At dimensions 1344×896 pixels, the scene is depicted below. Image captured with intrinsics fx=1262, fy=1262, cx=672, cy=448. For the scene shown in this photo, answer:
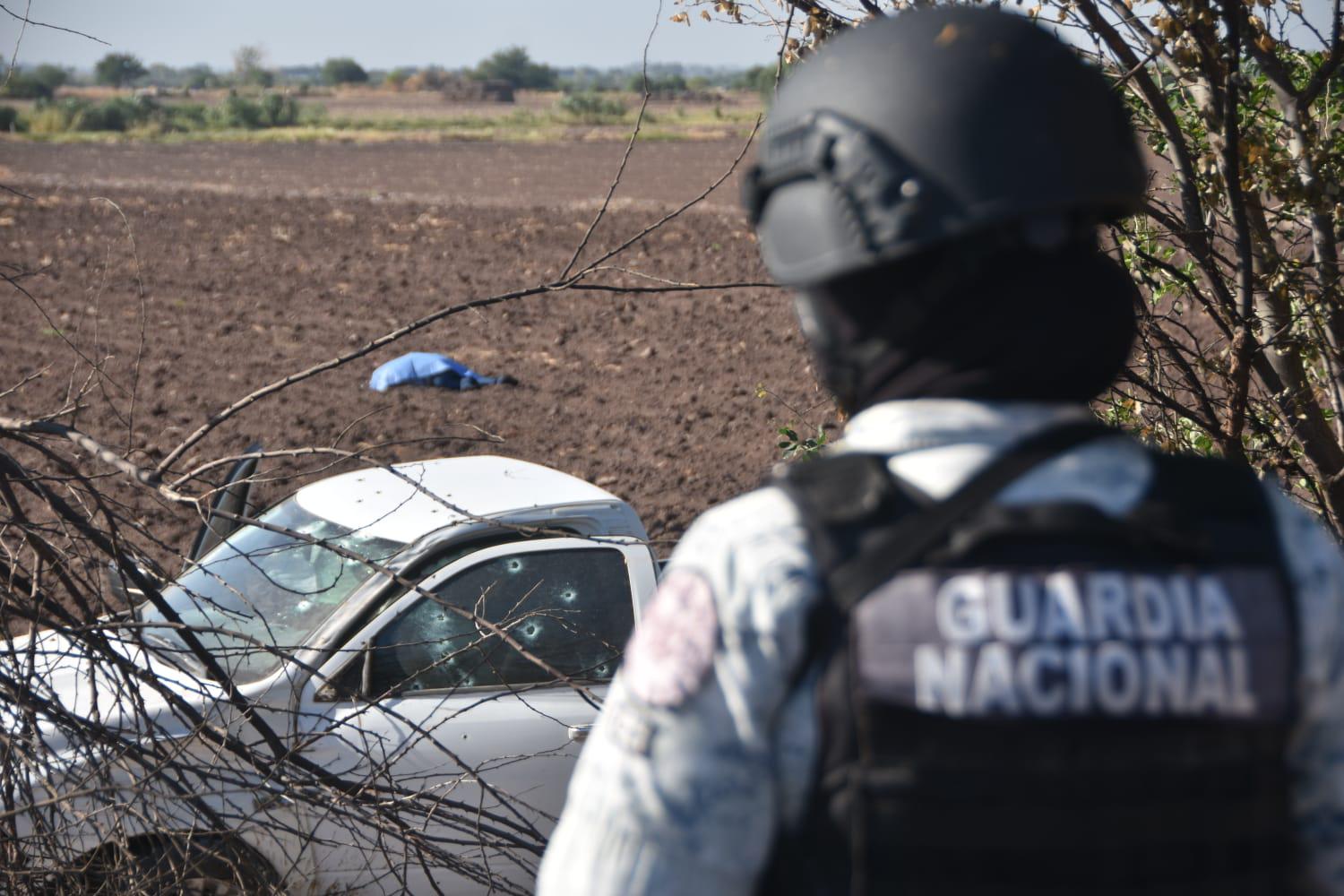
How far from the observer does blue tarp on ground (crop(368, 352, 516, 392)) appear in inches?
445

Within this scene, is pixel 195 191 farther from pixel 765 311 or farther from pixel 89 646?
pixel 89 646

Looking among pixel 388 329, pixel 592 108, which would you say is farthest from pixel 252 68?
pixel 388 329

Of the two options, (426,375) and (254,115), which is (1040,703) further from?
(254,115)

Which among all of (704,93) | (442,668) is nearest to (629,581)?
(442,668)

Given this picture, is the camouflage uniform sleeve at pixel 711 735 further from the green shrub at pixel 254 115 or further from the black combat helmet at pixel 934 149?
the green shrub at pixel 254 115

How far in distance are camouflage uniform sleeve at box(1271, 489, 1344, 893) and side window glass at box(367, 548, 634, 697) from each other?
3072mm


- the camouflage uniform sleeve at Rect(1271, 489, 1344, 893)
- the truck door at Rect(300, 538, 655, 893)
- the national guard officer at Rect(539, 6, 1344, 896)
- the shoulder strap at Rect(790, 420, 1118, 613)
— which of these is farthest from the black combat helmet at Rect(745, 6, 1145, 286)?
the truck door at Rect(300, 538, 655, 893)

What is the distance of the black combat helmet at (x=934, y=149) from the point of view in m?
1.19

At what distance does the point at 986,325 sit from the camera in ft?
3.79

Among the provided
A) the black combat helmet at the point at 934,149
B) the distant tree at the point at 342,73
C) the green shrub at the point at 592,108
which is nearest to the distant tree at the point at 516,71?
the distant tree at the point at 342,73

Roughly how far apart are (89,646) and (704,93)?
3189 inches

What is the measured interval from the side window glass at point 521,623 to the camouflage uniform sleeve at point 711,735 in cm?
303

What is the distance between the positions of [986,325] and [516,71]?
5144 inches

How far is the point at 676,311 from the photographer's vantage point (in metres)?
15.0
